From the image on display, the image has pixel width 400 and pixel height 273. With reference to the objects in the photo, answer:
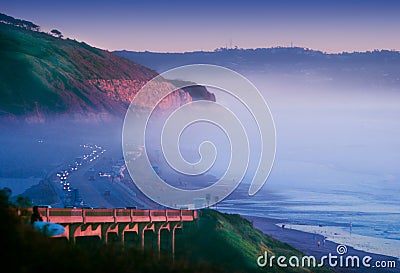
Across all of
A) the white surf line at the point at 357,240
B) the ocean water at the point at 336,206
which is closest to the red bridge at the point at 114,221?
the white surf line at the point at 357,240

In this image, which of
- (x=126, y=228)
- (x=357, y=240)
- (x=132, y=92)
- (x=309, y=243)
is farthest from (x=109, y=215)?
(x=132, y=92)

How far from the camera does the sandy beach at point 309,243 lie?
155 feet

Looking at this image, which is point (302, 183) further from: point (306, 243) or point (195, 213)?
point (195, 213)

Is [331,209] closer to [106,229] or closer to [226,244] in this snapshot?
[226,244]

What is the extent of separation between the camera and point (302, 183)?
369ft

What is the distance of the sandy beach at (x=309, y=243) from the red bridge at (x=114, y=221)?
11.3 meters

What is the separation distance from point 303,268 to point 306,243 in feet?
73.2

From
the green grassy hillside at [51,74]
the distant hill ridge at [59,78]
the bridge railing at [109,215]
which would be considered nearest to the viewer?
the bridge railing at [109,215]

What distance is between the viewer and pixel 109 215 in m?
27.0

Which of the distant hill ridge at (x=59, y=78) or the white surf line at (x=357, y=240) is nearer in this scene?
the white surf line at (x=357, y=240)

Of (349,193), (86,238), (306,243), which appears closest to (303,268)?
(86,238)

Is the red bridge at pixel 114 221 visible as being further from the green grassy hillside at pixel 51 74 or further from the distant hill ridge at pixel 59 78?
the green grassy hillside at pixel 51 74

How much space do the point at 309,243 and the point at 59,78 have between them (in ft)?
295

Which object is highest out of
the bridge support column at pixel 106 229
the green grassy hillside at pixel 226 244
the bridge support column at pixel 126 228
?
the bridge support column at pixel 106 229
